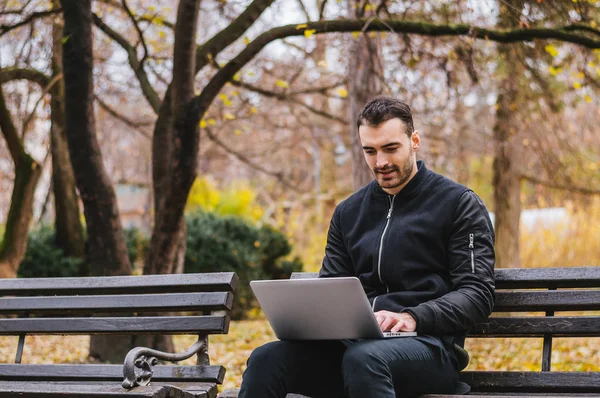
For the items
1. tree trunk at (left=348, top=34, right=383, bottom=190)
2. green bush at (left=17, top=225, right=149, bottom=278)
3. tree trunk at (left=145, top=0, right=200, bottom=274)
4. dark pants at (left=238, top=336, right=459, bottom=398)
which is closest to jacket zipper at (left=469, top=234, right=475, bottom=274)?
dark pants at (left=238, top=336, right=459, bottom=398)

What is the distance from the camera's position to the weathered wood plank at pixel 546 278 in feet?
12.2

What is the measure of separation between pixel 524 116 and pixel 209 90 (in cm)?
548

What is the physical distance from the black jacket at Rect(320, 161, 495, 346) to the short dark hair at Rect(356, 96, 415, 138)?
10.0 inches

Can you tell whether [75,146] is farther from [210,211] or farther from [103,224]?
[210,211]

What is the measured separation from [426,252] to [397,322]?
0.38 meters

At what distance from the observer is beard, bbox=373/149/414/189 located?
3674 mm

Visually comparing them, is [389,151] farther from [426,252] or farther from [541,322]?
[541,322]

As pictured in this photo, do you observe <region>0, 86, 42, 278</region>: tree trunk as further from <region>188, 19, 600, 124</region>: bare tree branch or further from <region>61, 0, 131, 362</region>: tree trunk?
<region>188, 19, 600, 124</region>: bare tree branch

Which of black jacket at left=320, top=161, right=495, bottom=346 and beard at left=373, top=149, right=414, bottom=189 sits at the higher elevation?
beard at left=373, top=149, right=414, bottom=189

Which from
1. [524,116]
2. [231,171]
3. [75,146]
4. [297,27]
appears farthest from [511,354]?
[231,171]

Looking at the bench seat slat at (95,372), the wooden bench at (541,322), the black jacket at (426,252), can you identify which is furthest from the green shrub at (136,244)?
the wooden bench at (541,322)

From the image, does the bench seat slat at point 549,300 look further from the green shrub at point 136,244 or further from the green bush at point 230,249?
the green shrub at point 136,244

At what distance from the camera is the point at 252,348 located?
9.61m

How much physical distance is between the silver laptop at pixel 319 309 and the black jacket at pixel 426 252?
0.75 ft
